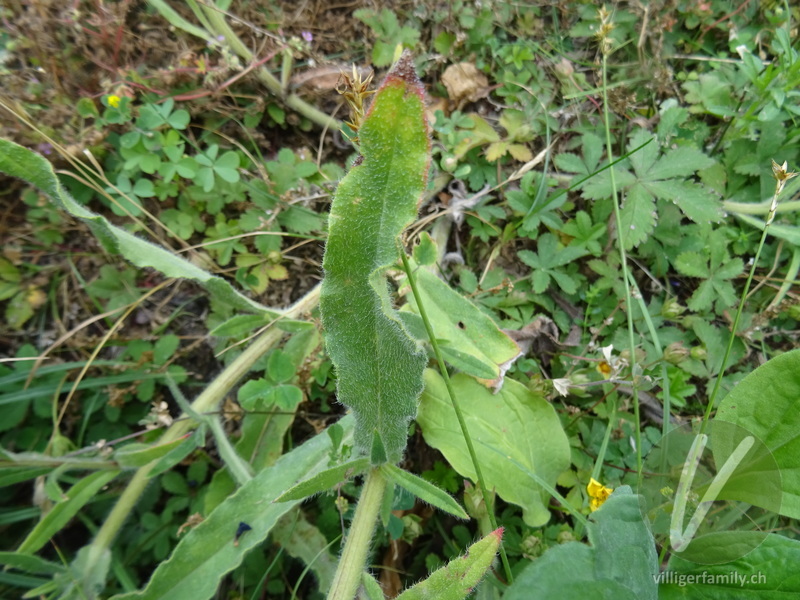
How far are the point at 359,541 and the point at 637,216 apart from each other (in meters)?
1.72

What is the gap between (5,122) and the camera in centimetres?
246

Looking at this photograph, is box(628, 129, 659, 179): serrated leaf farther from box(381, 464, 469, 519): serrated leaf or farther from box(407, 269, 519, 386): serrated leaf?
box(381, 464, 469, 519): serrated leaf

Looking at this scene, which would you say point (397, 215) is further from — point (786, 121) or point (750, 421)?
point (786, 121)

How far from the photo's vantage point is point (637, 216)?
219 cm

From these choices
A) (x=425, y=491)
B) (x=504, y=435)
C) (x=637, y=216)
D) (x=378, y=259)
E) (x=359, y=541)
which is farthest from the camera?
(x=637, y=216)

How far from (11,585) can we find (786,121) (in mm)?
3950

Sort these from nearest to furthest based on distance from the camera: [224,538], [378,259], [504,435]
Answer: [378,259] → [224,538] → [504,435]

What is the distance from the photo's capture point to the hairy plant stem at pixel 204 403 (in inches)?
77.7

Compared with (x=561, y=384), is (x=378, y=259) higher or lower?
higher

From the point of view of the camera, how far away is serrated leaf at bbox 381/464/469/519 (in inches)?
53.7

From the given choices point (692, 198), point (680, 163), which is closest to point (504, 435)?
point (692, 198)

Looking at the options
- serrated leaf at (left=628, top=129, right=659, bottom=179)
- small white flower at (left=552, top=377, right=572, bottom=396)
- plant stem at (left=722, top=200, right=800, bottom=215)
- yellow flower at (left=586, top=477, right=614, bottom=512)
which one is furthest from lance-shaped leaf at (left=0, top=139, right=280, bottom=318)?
plant stem at (left=722, top=200, right=800, bottom=215)

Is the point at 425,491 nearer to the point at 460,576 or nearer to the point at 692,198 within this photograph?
the point at 460,576

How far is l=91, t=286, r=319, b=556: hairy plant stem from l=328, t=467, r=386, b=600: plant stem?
2.61 feet
